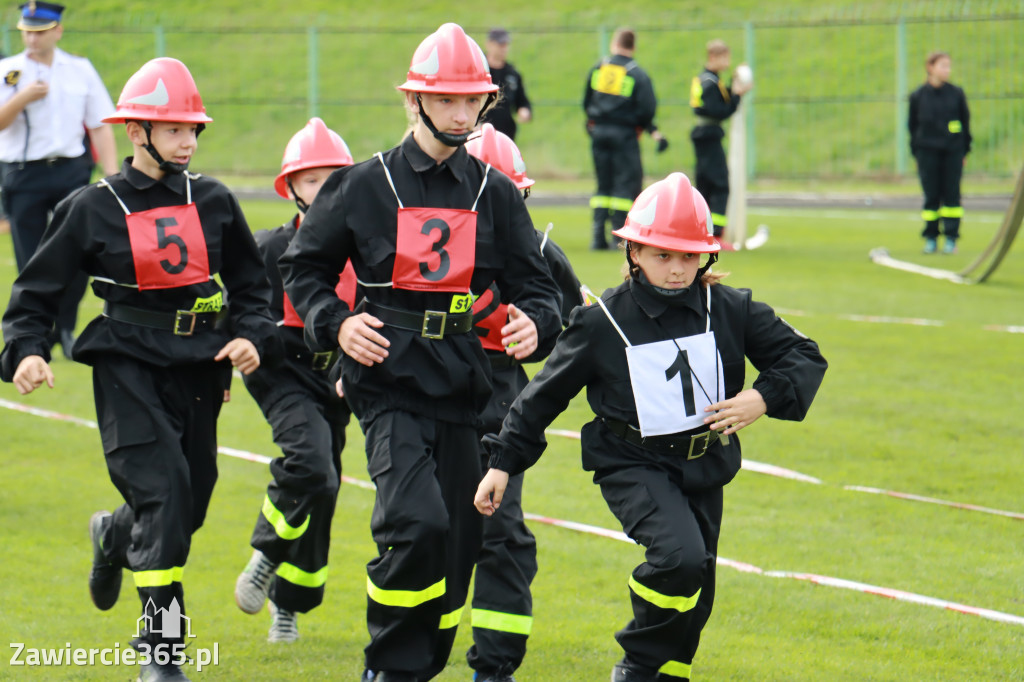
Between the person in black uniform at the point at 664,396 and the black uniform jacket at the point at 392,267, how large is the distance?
23 centimetres

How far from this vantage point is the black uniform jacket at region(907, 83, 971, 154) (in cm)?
1758

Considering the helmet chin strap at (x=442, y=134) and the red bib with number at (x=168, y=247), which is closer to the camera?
the helmet chin strap at (x=442, y=134)

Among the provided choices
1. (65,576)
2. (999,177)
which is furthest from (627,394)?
(999,177)

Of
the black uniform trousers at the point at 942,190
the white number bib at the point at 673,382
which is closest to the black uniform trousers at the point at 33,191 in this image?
the white number bib at the point at 673,382

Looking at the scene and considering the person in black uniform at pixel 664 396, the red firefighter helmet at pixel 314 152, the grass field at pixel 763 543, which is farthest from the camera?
the red firefighter helmet at pixel 314 152

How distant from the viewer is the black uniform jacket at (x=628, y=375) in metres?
4.66

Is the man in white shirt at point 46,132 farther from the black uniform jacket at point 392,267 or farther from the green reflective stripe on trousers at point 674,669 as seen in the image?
the green reflective stripe on trousers at point 674,669

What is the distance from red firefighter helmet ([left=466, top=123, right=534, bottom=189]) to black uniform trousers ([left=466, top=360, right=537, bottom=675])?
1.02 meters

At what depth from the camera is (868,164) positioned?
28.7 meters

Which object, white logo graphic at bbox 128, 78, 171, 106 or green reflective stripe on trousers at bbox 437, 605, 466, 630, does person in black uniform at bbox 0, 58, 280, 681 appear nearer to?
white logo graphic at bbox 128, 78, 171, 106

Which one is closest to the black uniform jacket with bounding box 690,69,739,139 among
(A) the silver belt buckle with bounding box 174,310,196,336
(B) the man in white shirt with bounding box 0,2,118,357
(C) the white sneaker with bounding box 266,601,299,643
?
(B) the man in white shirt with bounding box 0,2,118,357

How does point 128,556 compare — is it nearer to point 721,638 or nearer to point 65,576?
point 65,576

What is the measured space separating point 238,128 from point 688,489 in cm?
2878

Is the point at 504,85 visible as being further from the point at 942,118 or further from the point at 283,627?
the point at 283,627
